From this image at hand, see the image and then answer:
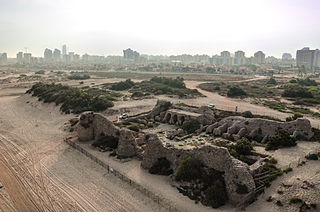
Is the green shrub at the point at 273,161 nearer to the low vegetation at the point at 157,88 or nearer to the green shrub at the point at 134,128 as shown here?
the green shrub at the point at 134,128

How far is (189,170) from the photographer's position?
16.8 metres

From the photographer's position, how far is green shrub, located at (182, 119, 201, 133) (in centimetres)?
2816

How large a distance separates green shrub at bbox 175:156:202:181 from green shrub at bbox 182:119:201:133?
11.0m

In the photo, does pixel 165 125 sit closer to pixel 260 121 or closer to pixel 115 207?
pixel 260 121

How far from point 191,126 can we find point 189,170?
11885 mm

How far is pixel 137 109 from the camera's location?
40.8 metres

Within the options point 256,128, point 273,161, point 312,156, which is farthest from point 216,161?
point 256,128

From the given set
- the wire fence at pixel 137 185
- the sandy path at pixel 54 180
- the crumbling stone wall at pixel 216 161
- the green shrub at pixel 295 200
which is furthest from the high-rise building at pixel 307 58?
the sandy path at pixel 54 180

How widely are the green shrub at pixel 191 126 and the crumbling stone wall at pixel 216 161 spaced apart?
9401mm

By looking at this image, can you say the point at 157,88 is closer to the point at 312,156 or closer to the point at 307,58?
the point at 312,156

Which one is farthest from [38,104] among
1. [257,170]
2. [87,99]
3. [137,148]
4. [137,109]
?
[257,170]

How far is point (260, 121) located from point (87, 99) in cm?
2775

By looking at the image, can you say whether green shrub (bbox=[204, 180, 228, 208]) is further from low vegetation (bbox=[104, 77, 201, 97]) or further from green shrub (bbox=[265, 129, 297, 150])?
low vegetation (bbox=[104, 77, 201, 97])

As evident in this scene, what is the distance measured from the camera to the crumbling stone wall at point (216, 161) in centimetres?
1454
